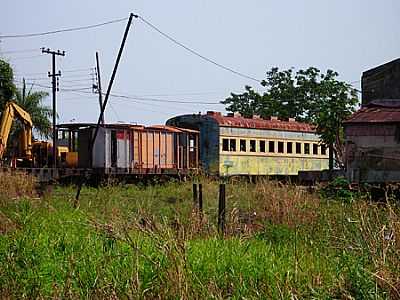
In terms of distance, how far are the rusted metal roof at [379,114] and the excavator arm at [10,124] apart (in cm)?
1516

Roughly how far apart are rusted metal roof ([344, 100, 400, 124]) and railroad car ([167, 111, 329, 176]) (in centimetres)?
1010

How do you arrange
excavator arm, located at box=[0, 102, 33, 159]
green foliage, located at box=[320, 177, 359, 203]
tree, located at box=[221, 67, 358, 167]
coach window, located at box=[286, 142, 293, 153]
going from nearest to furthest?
green foliage, located at box=[320, 177, 359, 203]
excavator arm, located at box=[0, 102, 33, 159]
coach window, located at box=[286, 142, 293, 153]
tree, located at box=[221, 67, 358, 167]

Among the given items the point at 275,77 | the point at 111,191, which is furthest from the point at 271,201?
the point at 275,77

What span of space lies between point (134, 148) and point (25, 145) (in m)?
5.37

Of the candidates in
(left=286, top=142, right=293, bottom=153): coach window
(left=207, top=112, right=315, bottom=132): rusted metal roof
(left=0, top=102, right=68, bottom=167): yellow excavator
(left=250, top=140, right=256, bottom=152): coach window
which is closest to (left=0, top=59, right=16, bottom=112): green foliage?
(left=0, top=102, right=68, bottom=167): yellow excavator

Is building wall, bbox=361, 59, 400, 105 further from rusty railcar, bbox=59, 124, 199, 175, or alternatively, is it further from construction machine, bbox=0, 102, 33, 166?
construction machine, bbox=0, 102, 33, 166

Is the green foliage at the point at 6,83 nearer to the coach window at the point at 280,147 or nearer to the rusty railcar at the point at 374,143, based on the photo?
the coach window at the point at 280,147

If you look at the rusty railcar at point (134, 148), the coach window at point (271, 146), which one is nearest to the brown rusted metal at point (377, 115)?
the rusty railcar at point (134, 148)

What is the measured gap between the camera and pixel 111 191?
18.9 metres

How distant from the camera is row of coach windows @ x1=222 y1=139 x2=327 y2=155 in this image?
26297 mm

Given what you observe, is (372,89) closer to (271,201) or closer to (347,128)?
(347,128)

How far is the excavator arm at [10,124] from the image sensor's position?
25.3m

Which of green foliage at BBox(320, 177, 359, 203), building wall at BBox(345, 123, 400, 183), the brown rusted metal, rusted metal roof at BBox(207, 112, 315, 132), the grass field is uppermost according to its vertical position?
rusted metal roof at BBox(207, 112, 315, 132)

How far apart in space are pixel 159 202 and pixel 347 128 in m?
5.52
